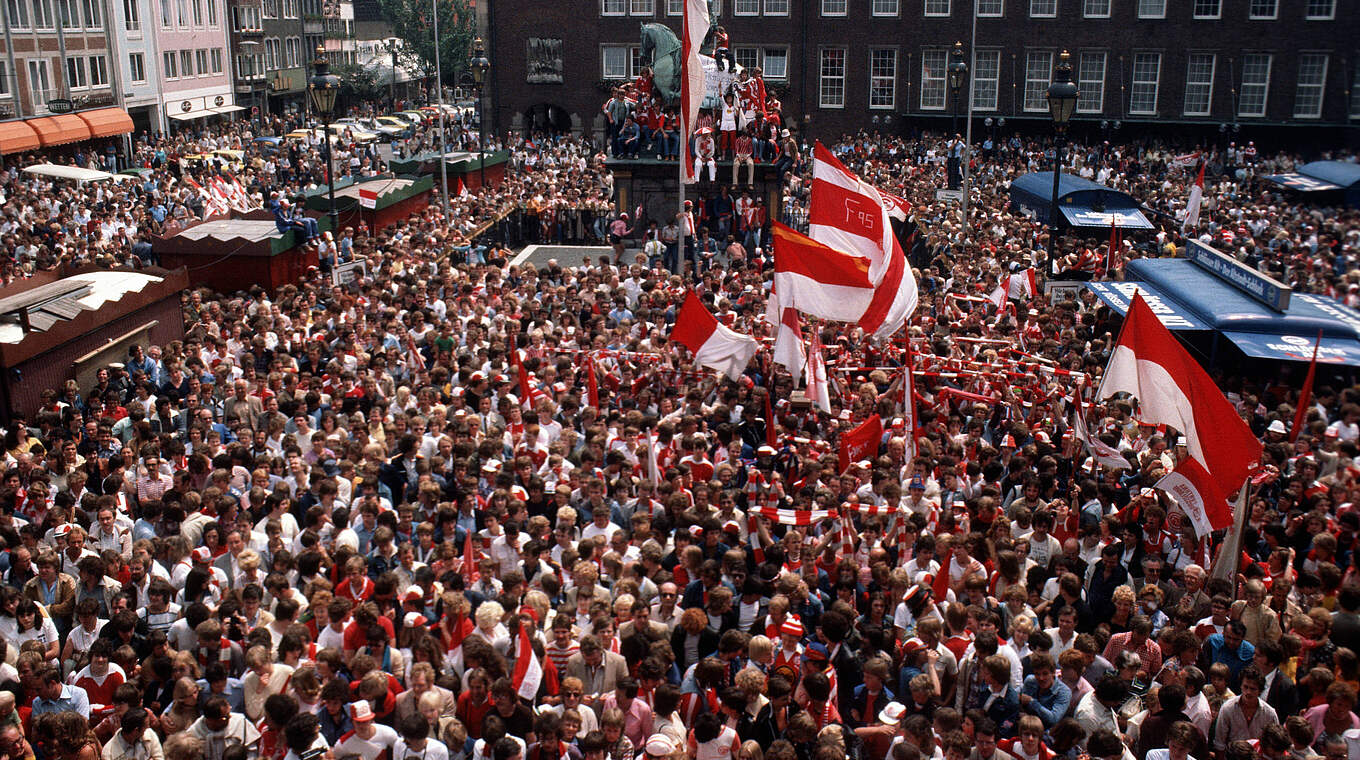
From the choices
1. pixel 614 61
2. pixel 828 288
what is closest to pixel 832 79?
pixel 614 61

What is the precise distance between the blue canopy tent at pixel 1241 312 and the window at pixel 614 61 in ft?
128

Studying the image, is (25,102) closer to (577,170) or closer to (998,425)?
(577,170)

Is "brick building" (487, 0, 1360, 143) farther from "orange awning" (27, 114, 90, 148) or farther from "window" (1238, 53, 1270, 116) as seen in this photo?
"orange awning" (27, 114, 90, 148)

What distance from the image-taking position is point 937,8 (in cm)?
5122

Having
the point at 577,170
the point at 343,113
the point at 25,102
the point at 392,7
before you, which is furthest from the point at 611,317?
the point at 392,7

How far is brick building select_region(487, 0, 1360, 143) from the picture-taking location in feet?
161

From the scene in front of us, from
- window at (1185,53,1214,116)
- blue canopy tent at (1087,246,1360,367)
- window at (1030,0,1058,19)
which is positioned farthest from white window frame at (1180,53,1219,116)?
blue canopy tent at (1087,246,1360,367)

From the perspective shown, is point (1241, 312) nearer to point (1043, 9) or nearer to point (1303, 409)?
point (1303, 409)

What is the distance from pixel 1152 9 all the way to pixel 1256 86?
520 centimetres

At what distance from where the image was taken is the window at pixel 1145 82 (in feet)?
164

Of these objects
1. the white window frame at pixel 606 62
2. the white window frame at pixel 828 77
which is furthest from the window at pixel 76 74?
the white window frame at pixel 828 77

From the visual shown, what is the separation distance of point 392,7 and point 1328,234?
302 feet

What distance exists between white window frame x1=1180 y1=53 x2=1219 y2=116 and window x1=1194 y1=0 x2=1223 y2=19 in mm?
1539

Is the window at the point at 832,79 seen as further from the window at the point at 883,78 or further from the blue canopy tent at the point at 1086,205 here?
the blue canopy tent at the point at 1086,205
